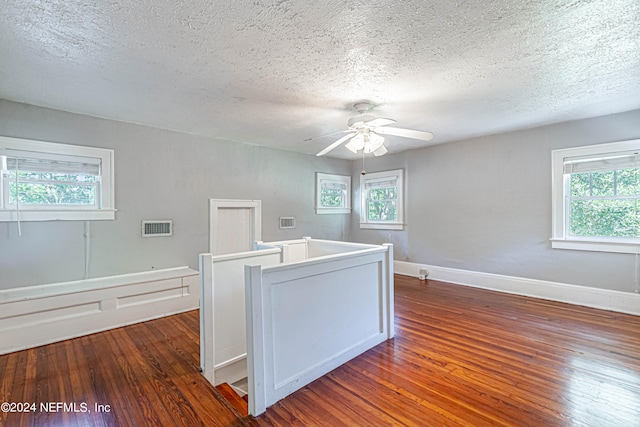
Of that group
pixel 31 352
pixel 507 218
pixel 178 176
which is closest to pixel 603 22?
pixel 507 218

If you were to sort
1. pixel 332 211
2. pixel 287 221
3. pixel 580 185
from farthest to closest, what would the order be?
1. pixel 332 211
2. pixel 287 221
3. pixel 580 185

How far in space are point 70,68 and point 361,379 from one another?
10.9 feet

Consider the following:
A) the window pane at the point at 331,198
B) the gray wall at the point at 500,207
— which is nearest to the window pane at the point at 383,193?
the gray wall at the point at 500,207

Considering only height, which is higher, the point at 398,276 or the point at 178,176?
the point at 178,176

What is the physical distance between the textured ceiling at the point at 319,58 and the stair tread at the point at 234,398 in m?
2.48

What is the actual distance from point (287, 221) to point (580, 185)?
4406 millimetres

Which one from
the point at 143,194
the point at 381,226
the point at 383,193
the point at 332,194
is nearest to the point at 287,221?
the point at 332,194

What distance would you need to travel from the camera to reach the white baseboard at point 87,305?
2801 mm

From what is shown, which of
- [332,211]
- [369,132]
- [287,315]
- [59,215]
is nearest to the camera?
[287,315]

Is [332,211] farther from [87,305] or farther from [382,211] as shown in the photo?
[87,305]

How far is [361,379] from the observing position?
7.41 ft

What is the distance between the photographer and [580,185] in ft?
12.9

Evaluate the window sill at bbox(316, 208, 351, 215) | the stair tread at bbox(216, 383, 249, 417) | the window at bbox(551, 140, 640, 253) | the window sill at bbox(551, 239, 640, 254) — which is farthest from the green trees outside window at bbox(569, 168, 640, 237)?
the stair tread at bbox(216, 383, 249, 417)

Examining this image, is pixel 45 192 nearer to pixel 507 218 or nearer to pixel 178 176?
pixel 178 176
